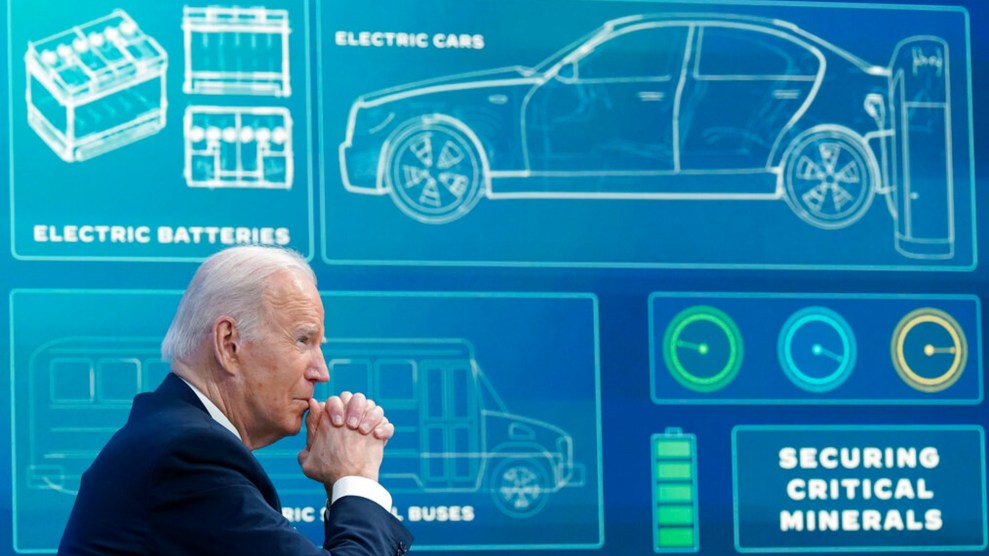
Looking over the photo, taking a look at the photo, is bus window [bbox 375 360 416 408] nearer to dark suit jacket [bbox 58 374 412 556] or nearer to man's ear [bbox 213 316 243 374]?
man's ear [bbox 213 316 243 374]

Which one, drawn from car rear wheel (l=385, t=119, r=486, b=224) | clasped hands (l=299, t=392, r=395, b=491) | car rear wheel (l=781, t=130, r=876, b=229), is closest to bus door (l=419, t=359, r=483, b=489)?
car rear wheel (l=385, t=119, r=486, b=224)

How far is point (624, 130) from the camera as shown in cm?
445

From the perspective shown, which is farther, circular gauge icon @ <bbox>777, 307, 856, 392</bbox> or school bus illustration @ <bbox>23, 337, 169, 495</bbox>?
circular gauge icon @ <bbox>777, 307, 856, 392</bbox>

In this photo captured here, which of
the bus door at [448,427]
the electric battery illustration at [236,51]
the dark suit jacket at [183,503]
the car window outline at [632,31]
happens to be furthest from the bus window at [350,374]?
the dark suit jacket at [183,503]

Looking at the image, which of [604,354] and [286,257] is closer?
A: [286,257]

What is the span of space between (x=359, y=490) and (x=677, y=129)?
7.00ft

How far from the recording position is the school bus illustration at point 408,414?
13.1 feet

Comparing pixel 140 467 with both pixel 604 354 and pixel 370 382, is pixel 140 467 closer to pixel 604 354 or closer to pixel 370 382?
pixel 370 382

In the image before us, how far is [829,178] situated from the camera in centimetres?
457

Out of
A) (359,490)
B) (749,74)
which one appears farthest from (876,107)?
(359,490)

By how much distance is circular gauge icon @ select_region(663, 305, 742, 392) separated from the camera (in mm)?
4410

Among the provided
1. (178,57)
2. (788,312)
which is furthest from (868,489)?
(178,57)

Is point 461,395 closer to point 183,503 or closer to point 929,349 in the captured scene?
point 929,349

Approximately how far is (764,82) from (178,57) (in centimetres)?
153
